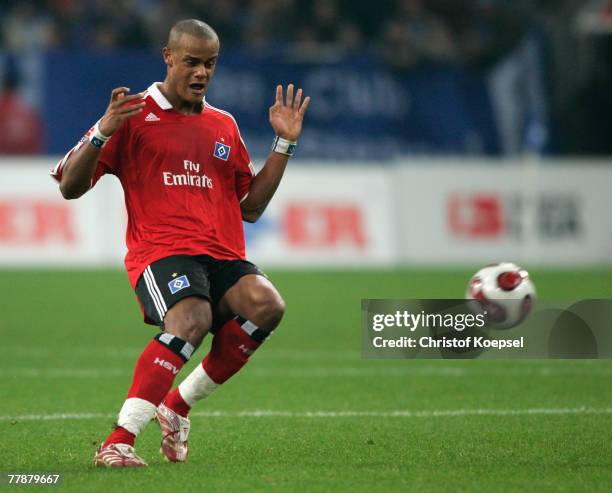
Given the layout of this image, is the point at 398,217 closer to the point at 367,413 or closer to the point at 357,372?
the point at 357,372

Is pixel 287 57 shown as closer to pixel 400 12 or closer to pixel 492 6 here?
pixel 400 12

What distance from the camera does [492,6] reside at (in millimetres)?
23812

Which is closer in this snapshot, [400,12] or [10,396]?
[10,396]

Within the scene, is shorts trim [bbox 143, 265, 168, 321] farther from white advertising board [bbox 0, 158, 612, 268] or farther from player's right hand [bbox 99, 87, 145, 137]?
white advertising board [bbox 0, 158, 612, 268]

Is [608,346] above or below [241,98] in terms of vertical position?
below

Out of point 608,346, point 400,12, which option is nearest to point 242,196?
point 608,346

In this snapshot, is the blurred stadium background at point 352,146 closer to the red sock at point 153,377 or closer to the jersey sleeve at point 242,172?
the jersey sleeve at point 242,172

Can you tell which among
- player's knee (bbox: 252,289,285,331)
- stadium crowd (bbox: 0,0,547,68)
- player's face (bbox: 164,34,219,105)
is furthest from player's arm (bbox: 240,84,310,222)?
stadium crowd (bbox: 0,0,547,68)

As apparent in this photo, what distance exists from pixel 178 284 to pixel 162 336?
0.82 feet

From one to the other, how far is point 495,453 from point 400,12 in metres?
17.9

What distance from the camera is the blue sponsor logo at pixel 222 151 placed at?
6.03 meters

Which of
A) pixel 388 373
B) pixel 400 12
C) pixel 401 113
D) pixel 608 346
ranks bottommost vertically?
pixel 388 373

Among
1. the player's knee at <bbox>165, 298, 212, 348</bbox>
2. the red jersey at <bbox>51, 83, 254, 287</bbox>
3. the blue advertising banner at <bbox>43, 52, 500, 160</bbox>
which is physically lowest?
the player's knee at <bbox>165, 298, 212, 348</bbox>

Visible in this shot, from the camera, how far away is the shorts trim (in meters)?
5.59
